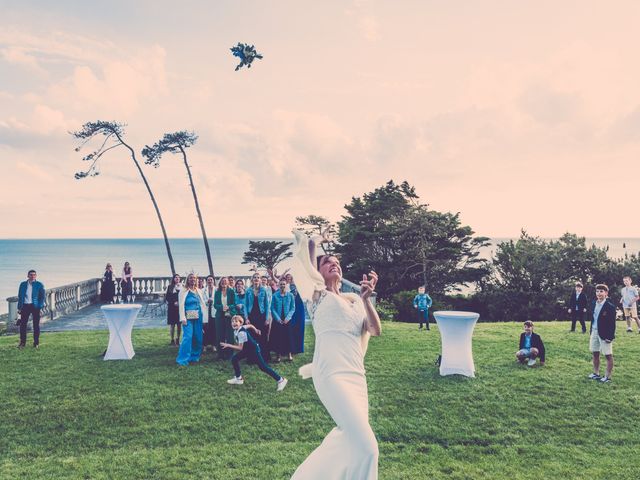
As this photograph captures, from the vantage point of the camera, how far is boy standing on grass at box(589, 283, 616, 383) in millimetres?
9539

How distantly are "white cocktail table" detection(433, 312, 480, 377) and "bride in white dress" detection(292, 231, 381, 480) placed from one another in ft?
20.2

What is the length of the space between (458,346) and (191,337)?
571 centimetres

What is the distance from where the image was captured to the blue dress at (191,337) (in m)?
11.2

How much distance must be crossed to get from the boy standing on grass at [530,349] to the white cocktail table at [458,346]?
1.64m

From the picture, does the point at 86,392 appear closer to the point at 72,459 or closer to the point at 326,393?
the point at 72,459

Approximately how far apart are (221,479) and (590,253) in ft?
103

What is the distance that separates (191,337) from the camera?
37.1 feet

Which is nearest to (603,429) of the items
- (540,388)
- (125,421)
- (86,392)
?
(540,388)

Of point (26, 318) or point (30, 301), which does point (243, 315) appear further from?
point (26, 318)

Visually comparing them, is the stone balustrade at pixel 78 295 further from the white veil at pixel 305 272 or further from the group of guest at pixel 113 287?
the white veil at pixel 305 272

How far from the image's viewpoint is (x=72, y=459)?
6.39 metres

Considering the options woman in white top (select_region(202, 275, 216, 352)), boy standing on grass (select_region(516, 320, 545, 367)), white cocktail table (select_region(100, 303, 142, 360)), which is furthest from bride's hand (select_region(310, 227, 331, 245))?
white cocktail table (select_region(100, 303, 142, 360))

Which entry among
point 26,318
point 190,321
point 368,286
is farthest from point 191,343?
point 368,286

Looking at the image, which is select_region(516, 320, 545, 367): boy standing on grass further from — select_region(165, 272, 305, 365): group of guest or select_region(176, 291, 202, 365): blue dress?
select_region(176, 291, 202, 365): blue dress
